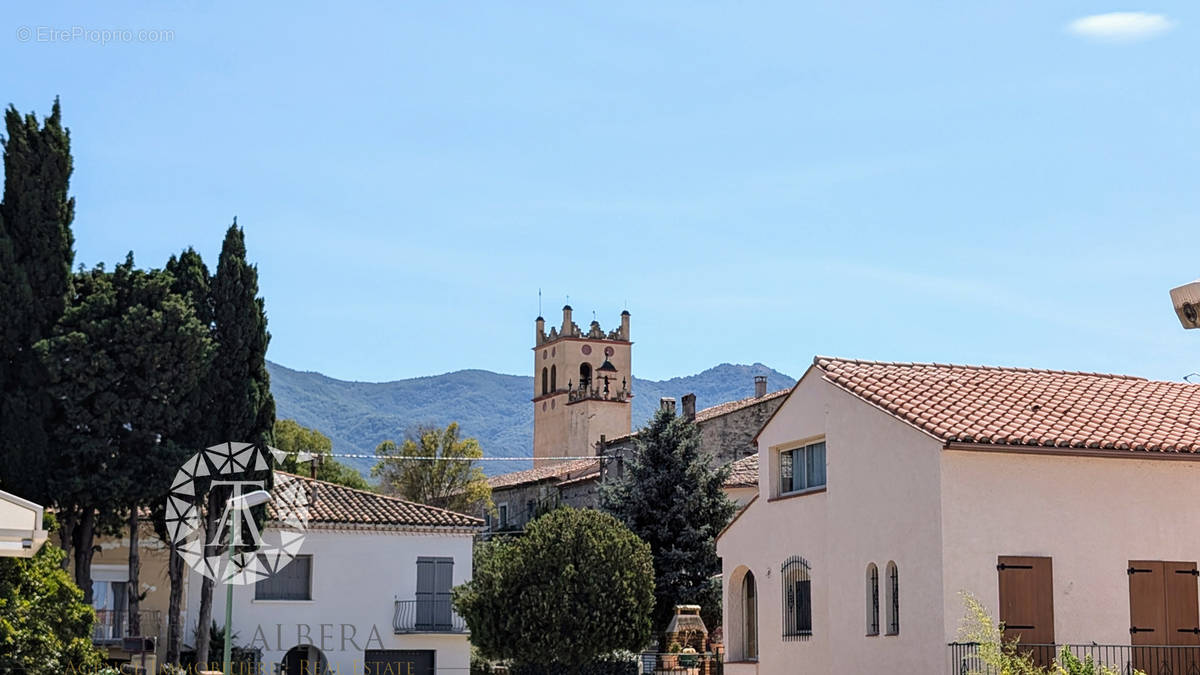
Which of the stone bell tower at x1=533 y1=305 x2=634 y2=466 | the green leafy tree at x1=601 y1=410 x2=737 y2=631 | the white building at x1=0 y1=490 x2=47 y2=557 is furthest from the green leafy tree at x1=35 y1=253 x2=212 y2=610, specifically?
the stone bell tower at x1=533 y1=305 x2=634 y2=466

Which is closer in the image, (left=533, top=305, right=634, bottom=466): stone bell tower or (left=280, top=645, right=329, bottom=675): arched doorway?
(left=280, top=645, right=329, bottom=675): arched doorway

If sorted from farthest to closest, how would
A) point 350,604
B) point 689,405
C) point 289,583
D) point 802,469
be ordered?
point 689,405
point 350,604
point 289,583
point 802,469

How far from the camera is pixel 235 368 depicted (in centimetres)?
3322

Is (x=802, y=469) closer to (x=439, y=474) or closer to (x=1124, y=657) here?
(x=1124, y=657)

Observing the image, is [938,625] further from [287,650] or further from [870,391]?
[287,650]

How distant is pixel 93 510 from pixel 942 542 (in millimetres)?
20060

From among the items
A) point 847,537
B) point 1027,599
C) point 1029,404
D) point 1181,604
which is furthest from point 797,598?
point 1181,604

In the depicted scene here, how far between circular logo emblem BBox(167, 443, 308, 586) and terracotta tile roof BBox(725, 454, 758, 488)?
48.5 ft

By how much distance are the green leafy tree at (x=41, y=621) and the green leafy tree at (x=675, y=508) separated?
2133 cm

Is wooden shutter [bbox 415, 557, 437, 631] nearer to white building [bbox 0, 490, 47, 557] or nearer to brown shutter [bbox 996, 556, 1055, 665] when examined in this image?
brown shutter [bbox 996, 556, 1055, 665]

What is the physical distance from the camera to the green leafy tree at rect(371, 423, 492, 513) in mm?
63250

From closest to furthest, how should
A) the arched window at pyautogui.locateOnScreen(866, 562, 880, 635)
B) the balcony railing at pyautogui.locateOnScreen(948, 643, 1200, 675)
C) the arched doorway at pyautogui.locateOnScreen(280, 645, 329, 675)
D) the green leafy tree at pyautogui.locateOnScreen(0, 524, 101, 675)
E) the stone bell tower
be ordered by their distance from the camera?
the green leafy tree at pyautogui.locateOnScreen(0, 524, 101, 675) < the balcony railing at pyautogui.locateOnScreen(948, 643, 1200, 675) < the arched window at pyautogui.locateOnScreen(866, 562, 880, 635) < the arched doorway at pyautogui.locateOnScreen(280, 645, 329, 675) < the stone bell tower

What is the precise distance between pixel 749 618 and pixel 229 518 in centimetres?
1288

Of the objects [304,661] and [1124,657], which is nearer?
[1124,657]
